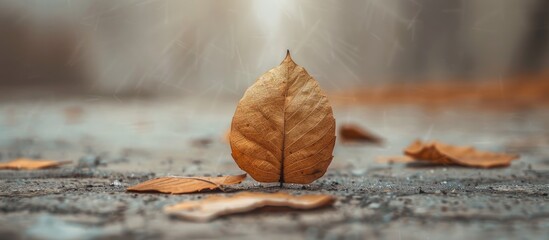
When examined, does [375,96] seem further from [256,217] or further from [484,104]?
[256,217]

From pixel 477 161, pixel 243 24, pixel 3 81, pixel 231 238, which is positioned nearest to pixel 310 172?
pixel 231 238

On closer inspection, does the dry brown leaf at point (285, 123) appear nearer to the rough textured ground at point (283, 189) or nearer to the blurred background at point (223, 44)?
the rough textured ground at point (283, 189)

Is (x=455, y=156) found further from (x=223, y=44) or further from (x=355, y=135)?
(x=223, y=44)

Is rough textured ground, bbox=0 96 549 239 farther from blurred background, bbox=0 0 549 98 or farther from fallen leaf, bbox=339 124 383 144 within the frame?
blurred background, bbox=0 0 549 98

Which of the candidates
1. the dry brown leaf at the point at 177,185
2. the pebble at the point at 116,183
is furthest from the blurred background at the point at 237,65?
the dry brown leaf at the point at 177,185

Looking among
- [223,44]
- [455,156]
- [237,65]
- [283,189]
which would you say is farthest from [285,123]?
[223,44]
